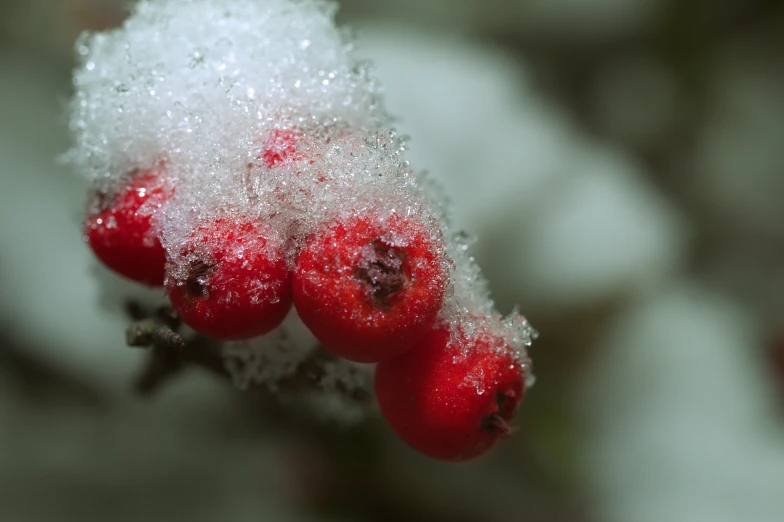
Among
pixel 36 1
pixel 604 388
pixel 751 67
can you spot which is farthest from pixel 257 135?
pixel 751 67

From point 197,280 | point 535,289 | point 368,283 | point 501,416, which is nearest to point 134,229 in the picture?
point 197,280

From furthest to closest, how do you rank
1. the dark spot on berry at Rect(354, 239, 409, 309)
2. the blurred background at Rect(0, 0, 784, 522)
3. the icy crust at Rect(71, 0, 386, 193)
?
1. the blurred background at Rect(0, 0, 784, 522)
2. the icy crust at Rect(71, 0, 386, 193)
3. the dark spot on berry at Rect(354, 239, 409, 309)

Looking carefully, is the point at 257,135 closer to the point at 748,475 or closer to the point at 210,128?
the point at 210,128

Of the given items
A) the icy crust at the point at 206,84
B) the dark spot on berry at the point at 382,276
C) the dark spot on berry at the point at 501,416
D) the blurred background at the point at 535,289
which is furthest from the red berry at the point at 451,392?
the blurred background at the point at 535,289

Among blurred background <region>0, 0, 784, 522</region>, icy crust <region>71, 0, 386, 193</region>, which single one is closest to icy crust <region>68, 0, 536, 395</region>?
icy crust <region>71, 0, 386, 193</region>

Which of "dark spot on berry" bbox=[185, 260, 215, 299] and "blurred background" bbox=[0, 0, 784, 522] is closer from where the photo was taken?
"dark spot on berry" bbox=[185, 260, 215, 299]

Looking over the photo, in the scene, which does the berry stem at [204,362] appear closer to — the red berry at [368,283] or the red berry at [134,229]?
the red berry at [134,229]

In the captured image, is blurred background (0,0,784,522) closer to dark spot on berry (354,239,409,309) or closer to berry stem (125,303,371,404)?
berry stem (125,303,371,404)
